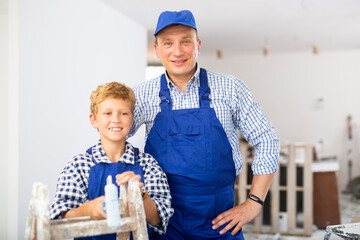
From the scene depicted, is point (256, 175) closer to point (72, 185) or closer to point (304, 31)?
point (72, 185)

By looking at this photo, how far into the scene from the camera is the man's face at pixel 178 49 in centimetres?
186

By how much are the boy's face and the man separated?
275mm

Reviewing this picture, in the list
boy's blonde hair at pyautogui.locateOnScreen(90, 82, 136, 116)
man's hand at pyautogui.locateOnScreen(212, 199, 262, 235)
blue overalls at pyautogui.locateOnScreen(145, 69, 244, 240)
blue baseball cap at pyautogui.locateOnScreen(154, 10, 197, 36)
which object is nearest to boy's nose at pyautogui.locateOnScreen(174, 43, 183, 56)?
blue baseball cap at pyautogui.locateOnScreen(154, 10, 197, 36)

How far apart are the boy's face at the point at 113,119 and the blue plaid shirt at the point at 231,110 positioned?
1.01ft

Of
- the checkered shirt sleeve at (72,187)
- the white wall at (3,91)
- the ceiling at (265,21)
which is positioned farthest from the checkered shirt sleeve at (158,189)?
the ceiling at (265,21)

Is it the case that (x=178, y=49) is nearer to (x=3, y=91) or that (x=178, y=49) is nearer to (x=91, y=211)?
(x=91, y=211)

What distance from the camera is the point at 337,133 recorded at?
8.11 m

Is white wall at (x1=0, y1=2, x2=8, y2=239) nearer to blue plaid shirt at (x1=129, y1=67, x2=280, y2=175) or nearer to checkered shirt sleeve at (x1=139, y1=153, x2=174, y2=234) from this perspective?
blue plaid shirt at (x1=129, y1=67, x2=280, y2=175)

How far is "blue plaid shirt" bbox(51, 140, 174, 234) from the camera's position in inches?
58.3

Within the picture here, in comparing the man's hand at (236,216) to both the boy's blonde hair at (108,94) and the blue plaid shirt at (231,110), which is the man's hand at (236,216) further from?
the boy's blonde hair at (108,94)

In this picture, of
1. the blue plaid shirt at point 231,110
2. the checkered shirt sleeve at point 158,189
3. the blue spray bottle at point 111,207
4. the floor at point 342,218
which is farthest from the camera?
the floor at point 342,218

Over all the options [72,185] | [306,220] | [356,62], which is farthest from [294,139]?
[72,185]

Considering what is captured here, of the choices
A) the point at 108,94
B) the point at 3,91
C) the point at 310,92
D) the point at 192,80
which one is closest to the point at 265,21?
the point at 310,92

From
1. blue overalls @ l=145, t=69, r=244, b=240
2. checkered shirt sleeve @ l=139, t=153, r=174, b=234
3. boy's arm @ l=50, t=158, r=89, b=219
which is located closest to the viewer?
boy's arm @ l=50, t=158, r=89, b=219
